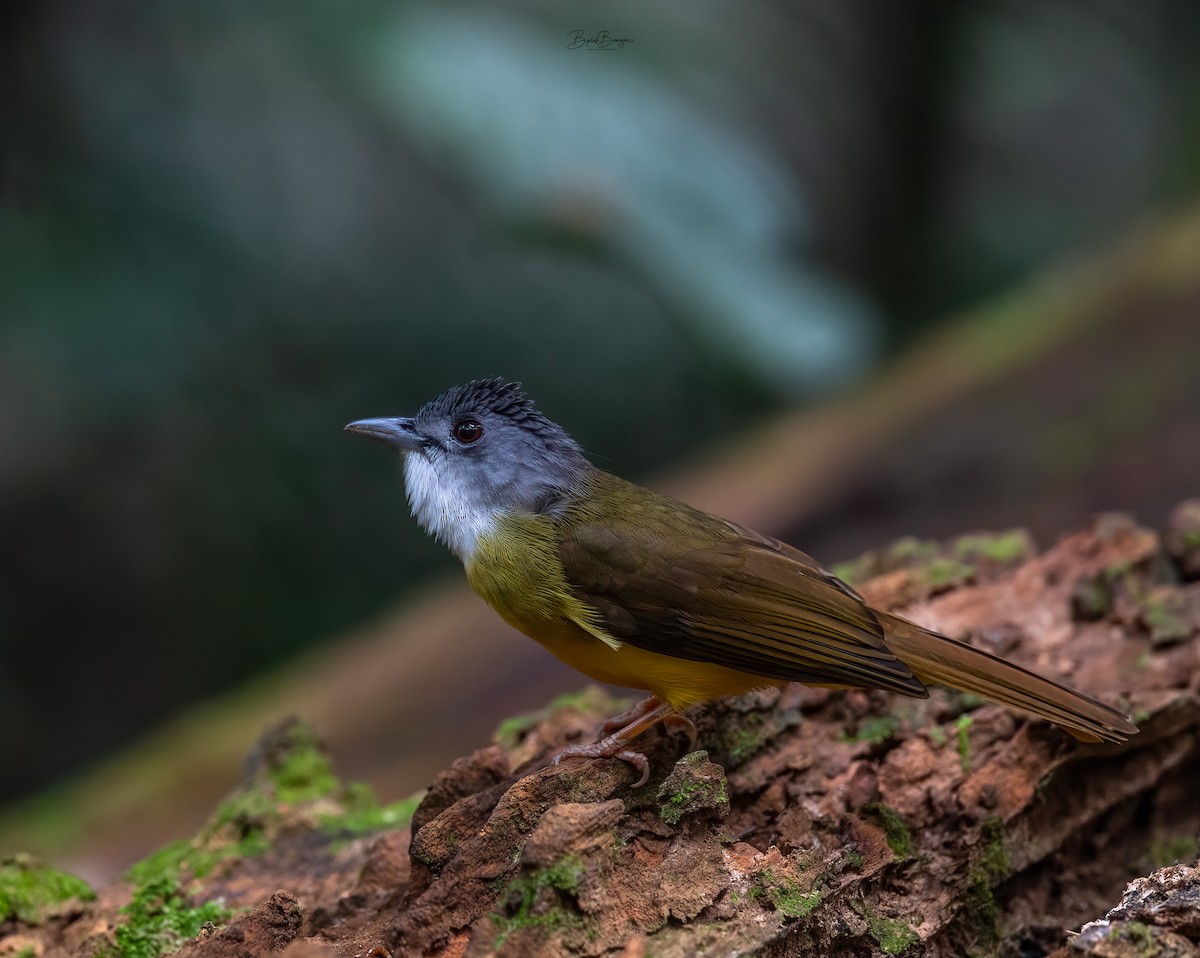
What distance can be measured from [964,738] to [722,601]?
0.82m

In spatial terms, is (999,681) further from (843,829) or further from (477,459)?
(477,459)

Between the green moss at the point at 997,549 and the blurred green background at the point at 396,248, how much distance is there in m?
1.11

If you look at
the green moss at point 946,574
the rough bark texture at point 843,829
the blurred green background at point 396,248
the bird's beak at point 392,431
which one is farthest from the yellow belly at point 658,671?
the blurred green background at point 396,248

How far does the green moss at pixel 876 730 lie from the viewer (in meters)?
3.63

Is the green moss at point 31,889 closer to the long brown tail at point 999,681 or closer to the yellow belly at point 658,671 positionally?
the yellow belly at point 658,671

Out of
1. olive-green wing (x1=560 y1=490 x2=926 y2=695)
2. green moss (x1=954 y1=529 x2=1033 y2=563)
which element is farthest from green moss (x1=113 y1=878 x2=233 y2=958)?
green moss (x1=954 y1=529 x2=1033 y2=563)

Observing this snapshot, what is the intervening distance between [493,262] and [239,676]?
3.09 meters

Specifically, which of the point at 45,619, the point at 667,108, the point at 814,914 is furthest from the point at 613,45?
the point at 45,619

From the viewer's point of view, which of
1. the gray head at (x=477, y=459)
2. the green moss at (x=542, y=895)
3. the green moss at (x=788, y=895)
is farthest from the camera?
the gray head at (x=477, y=459)

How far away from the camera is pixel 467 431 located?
397 centimetres

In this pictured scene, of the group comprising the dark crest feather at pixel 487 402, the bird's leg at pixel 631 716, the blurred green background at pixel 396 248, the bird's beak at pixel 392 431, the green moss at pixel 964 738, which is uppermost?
the blurred green background at pixel 396 248

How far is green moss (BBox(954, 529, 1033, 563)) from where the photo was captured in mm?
4672

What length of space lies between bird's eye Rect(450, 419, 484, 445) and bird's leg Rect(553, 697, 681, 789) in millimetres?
998

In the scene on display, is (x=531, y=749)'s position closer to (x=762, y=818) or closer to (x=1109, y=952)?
(x=762, y=818)
